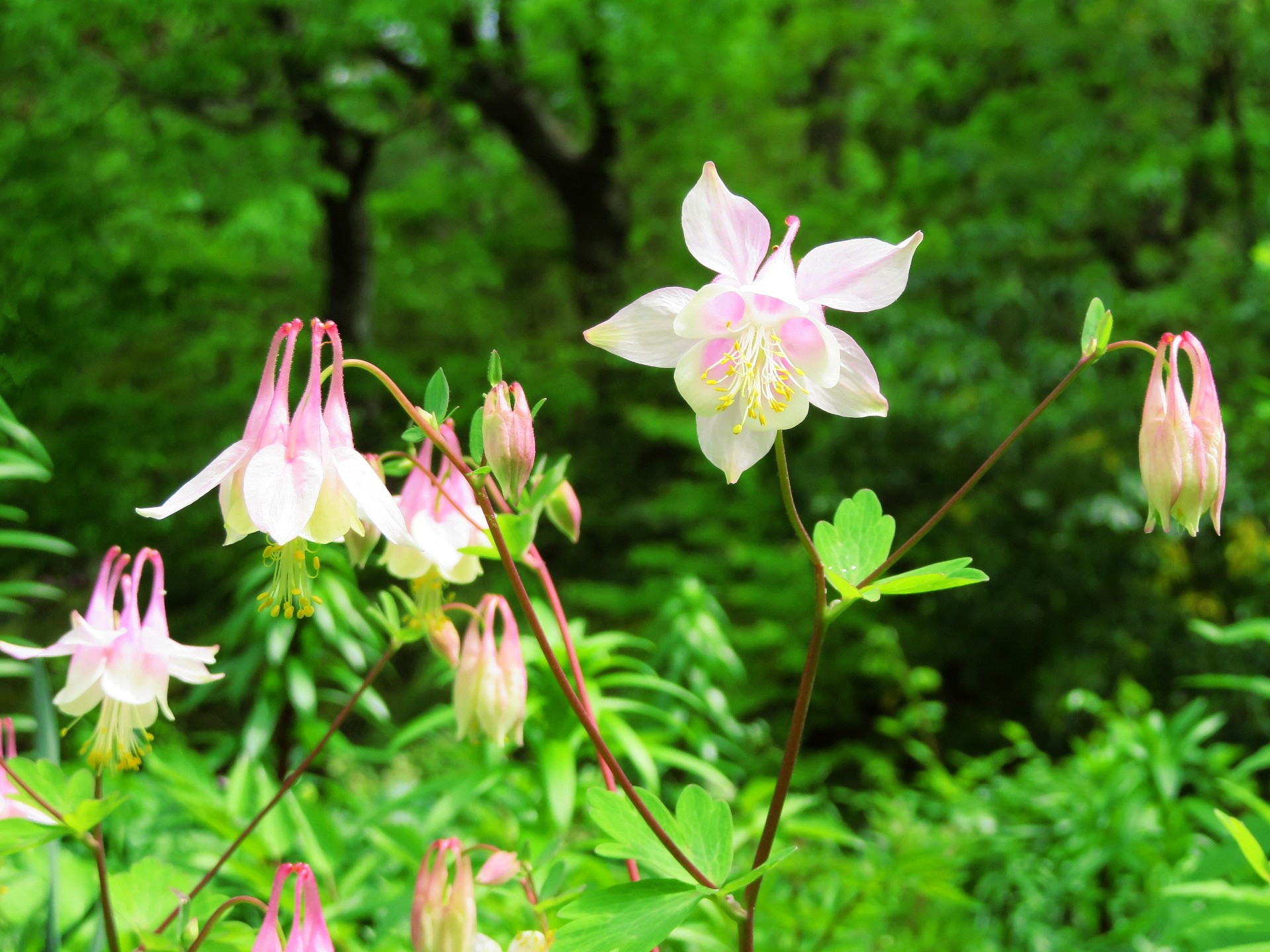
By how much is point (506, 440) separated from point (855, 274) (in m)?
0.30

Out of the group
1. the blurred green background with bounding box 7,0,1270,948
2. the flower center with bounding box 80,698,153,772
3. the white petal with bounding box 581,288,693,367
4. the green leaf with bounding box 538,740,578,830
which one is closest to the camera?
the white petal with bounding box 581,288,693,367

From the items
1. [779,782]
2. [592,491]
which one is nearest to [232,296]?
[592,491]

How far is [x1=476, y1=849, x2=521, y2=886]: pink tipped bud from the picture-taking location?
921 mm

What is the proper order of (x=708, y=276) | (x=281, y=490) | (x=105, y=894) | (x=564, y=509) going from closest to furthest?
1. (x=281, y=490)
2. (x=105, y=894)
3. (x=564, y=509)
4. (x=708, y=276)

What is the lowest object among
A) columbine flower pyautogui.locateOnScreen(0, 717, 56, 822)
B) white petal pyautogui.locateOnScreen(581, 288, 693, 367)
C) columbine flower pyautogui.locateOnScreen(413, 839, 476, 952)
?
columbine flower pyautogui.locateOnScreen(413, 839, 476, 952)

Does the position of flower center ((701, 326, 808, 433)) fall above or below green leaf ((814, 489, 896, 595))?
above

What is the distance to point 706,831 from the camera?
0.82 metres

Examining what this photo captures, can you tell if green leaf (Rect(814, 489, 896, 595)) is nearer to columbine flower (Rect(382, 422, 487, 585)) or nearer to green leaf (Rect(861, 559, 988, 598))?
green leaf (Rect(861, 559, 988, 598))

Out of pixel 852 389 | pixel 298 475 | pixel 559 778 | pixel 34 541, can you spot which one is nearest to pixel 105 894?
pixel 298 475

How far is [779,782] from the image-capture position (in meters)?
0.82

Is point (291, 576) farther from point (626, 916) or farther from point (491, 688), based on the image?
point (626, 916)

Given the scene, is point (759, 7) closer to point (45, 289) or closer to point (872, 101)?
point (872, 101)

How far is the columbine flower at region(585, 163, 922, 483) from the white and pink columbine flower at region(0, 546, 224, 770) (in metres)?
0.46

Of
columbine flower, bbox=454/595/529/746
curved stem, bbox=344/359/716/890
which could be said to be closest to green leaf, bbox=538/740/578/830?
columbine flower, bbox=454/595/529/746
